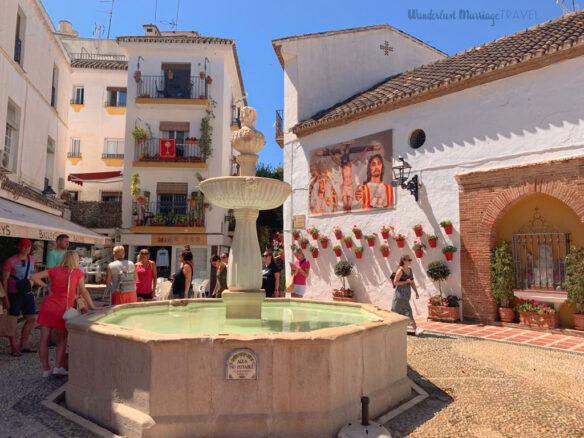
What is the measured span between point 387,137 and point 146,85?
1483 cm

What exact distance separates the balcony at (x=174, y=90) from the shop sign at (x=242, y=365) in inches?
787

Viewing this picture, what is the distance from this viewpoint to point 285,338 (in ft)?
11.8

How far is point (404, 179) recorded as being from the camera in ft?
38.7

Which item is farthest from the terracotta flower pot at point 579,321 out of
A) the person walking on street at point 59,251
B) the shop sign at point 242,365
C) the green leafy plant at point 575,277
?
the person walking on street at point 59,251

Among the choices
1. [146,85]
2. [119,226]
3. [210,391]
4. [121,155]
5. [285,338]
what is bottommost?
[210,391]

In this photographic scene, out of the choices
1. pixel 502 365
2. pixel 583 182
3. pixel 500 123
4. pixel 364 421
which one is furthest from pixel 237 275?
pixel 500 123

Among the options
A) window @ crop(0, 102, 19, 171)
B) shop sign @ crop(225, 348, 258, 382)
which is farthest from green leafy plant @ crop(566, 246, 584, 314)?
window @ crop(0, 102, 19, 171)

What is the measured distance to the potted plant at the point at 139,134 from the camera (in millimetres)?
21453

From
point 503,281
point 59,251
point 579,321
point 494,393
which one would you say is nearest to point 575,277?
point 579,321

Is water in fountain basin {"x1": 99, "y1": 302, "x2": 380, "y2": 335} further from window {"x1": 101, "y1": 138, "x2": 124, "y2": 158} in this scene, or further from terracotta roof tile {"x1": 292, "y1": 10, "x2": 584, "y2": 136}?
window {"x1": 101, "y1": 138, "x2": 124, "y2": 158}

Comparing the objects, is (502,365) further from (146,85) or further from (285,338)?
(146,85)

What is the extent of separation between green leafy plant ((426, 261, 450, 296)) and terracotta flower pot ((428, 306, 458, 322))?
0.70m

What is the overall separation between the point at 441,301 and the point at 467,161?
11.4 feet

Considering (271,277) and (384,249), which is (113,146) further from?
(271,277)
